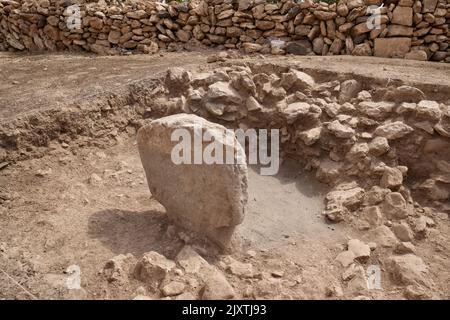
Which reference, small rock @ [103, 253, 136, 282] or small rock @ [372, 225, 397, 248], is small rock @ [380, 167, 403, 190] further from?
small rock @ [103, 253, 136, 282]

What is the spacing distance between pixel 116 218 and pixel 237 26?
461 cm

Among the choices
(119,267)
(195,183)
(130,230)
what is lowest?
(130,230)

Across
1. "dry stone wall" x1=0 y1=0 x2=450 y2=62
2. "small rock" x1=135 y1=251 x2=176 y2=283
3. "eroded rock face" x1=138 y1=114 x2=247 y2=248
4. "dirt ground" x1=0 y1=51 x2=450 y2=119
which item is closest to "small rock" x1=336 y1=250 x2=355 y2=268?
"eroded rock face" x1=138 y1=114 x2=247 y2=248

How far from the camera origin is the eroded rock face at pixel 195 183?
9.93ft

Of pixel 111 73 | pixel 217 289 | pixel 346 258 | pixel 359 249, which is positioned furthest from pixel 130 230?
pixel 111 73

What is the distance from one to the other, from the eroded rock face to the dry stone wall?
12.7 feet

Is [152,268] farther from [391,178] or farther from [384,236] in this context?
[391,178]

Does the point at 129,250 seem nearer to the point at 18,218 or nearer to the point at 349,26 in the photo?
the point at 18,218

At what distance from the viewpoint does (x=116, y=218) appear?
3656 millimetres

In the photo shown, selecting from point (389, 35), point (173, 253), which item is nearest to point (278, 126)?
point (173, 253)

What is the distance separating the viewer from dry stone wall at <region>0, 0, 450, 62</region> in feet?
20.3

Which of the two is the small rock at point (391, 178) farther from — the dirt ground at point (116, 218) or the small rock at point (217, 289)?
the small rock at point (217, 289)
